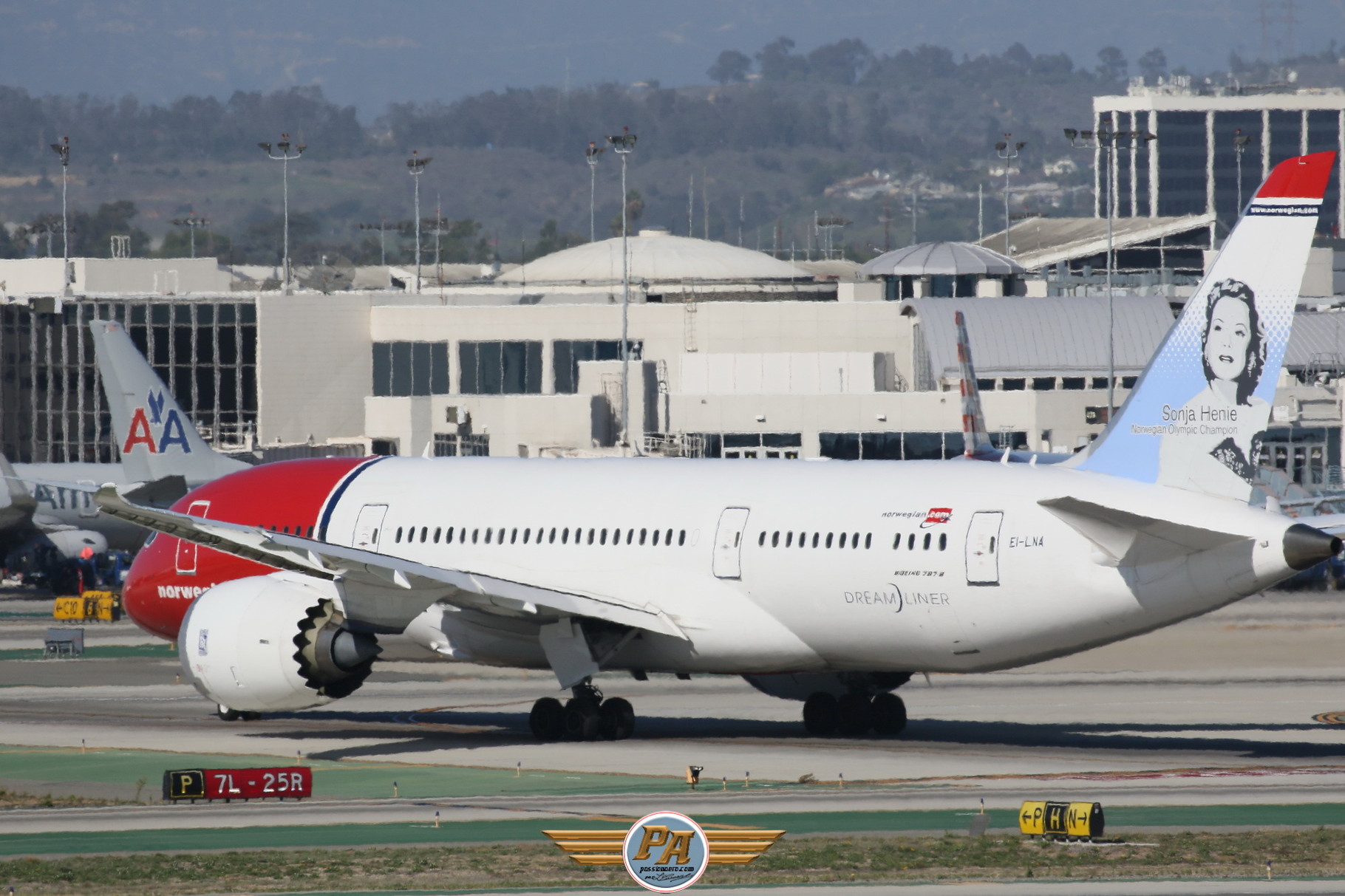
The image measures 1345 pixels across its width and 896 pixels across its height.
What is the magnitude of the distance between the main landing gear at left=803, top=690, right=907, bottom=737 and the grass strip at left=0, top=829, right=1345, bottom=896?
10.8m

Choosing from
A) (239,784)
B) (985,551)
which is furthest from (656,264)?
(239,784)

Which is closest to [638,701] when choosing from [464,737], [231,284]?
[464,737]

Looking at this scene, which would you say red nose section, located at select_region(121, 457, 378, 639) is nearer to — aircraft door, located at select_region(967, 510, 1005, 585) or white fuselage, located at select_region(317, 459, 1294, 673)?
white fuselage, located at select_region(317, 459, 1294, 673)

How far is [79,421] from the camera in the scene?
10494 cm

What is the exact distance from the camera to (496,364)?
98.9 m

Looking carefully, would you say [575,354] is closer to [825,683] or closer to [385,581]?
[825,683]

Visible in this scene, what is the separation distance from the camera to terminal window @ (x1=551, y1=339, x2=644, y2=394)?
98.4 metres

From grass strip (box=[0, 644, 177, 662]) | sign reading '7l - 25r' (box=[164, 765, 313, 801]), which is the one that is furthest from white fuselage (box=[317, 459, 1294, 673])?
grass strip (box=[0, 644, 177, 662])

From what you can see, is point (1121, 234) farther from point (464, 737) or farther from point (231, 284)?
point (464, 737)

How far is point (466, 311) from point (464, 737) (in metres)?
65.2

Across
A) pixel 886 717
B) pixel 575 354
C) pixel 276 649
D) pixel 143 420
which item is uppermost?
pixel 575 354

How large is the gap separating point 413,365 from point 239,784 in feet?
238

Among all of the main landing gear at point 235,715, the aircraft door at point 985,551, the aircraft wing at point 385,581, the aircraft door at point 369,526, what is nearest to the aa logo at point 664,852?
the aircraft door at point 985,551

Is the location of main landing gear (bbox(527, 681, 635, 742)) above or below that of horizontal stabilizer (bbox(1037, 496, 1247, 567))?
below
